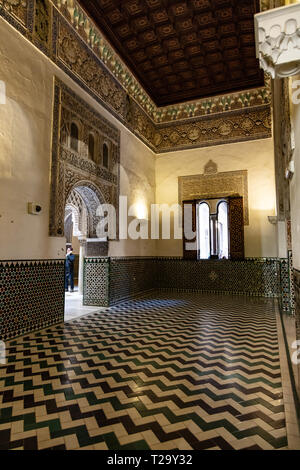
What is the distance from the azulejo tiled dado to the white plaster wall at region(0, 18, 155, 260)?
0.32m

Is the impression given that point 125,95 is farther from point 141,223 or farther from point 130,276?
point 130,276

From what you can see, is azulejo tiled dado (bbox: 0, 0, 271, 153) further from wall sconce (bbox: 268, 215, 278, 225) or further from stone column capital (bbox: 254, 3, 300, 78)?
stone column capital (bbox: 254, 3, 300, 78)

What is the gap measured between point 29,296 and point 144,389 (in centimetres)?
216

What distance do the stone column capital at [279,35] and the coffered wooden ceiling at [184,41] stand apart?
4457 mm

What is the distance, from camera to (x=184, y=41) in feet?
19.0

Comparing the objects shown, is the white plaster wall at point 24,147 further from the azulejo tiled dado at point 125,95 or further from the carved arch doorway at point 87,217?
the carved arch doorway at point 87,217

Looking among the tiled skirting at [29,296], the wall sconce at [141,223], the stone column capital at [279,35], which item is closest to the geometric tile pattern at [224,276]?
the wall sconce at [141,223]

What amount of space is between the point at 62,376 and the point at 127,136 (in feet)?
18.0

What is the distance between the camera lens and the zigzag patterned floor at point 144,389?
1598mm

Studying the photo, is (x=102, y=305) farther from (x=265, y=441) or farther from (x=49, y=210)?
(x=265, y=441)

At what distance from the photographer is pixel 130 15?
5137 millimetres

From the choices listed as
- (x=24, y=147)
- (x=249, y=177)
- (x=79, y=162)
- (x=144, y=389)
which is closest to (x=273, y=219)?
(x=249, y=177)

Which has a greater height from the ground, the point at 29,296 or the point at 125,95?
the point at 125,95

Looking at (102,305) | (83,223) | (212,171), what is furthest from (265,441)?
(212,171)
